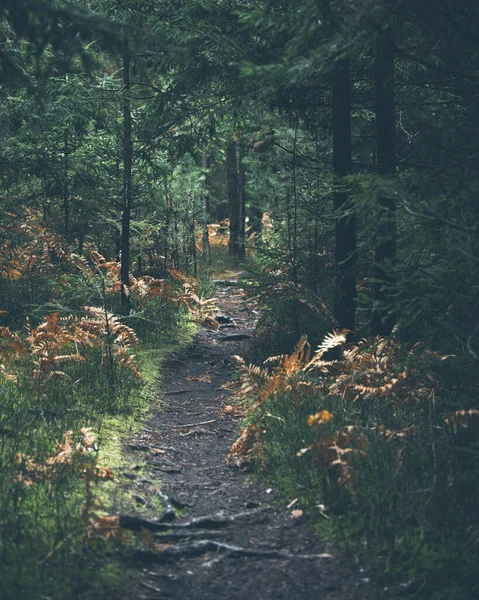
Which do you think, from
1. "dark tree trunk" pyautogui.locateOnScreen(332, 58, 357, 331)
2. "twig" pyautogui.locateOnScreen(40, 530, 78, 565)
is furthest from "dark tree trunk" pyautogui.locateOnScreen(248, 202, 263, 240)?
"twig" pyautogui.locateOnScreen(40, 530, 78, 565)

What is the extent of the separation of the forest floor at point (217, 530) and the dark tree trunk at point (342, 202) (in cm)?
249

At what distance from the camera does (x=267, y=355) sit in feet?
34.8

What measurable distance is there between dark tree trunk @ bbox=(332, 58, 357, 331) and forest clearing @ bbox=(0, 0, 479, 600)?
4 cm

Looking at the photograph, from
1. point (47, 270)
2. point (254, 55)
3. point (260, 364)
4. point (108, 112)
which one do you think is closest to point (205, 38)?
point (254, 55)

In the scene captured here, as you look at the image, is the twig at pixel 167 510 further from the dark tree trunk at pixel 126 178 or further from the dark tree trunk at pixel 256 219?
the dark tree trunk at pixel 256 219

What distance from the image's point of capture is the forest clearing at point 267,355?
4.82 meters

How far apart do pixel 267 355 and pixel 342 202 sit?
2698 mm

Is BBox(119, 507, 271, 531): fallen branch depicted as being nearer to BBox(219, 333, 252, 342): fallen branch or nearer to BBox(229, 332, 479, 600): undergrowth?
BBox(229, 332, 479, 600): undergrowth

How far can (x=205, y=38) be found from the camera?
31.9 feet

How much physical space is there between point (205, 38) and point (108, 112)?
3.73m

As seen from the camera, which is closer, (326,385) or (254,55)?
(326,385)

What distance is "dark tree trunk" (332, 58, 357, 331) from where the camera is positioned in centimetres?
966

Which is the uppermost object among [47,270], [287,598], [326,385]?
[47,270]

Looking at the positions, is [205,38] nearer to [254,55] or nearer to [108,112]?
[254,55]
